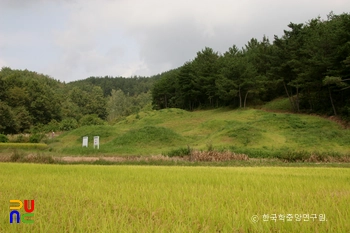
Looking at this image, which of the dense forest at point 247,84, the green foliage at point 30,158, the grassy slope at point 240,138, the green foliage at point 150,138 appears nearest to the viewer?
the green foliage at point 30,158

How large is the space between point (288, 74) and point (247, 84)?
240 inches

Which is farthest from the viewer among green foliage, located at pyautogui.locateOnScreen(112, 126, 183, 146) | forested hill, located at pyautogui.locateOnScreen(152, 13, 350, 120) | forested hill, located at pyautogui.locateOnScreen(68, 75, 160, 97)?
forested hill, located at pyautogui.locateOnScreen(68, 75, 160, 97)

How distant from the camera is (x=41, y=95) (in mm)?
67375

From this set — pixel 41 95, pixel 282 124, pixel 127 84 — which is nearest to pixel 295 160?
pixel 282 124

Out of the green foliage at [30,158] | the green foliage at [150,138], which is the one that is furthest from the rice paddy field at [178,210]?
the green foliage at [150,138]

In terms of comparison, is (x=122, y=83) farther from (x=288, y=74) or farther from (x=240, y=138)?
(x=240, y=138)

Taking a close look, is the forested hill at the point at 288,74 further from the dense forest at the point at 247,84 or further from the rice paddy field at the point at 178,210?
the rice paddy field at the point at 178,210

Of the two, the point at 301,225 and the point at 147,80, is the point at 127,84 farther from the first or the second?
the point at 301,225

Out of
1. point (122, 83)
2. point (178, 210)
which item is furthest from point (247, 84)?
point (122, 83)

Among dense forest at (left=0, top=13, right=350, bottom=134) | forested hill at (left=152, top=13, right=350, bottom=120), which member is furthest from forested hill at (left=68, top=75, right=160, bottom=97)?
forested hill at (left=152, top=13, right=350, bottom=120)

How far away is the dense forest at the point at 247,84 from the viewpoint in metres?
29.7

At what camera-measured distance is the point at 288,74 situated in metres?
38.2

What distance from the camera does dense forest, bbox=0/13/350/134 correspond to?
29.7 m

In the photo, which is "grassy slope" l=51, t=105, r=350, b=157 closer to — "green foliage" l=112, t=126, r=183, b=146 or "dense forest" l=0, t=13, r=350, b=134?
"green foliage" l=112, t=126, r=183, b=146
